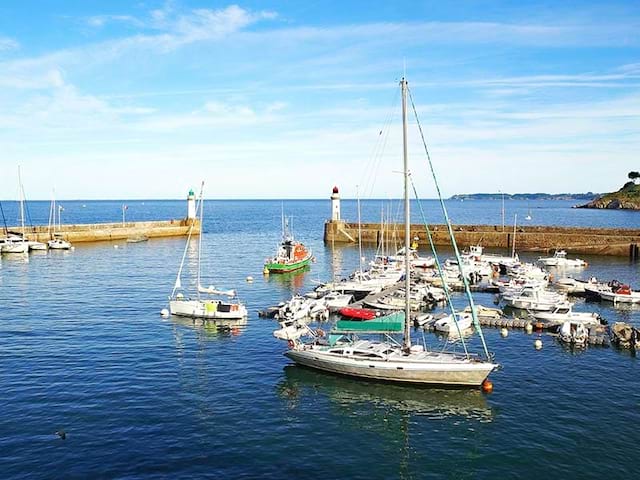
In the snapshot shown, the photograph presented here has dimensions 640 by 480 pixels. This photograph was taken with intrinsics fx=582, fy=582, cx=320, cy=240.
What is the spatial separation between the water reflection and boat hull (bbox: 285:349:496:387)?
0.42 meters

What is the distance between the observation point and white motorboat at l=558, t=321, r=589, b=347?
4031cm

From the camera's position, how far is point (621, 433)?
26.3m

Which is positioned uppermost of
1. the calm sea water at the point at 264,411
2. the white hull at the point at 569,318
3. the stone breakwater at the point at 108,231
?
the stone breakwater at the point at 108,231

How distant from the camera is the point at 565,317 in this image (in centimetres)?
4628

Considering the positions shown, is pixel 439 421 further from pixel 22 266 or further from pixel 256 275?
pixel 22 266

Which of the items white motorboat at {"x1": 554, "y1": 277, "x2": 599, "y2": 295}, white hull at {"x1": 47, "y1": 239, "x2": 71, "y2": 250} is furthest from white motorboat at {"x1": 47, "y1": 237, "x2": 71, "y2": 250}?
white motorboat at {"x1": 554, "y1": 277, "x2": 599, "y2": 295}

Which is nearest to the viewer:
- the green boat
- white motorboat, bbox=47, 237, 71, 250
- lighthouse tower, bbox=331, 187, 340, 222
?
the green boat

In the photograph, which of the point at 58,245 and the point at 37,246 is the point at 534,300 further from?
the point at 37,246

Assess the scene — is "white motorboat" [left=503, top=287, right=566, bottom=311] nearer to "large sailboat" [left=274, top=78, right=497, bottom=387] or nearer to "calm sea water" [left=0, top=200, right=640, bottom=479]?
"calm sea water" [left=0, top=200, right=640, bottom=479]

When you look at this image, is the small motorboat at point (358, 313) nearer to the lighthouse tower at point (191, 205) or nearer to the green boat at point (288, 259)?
the green boat at point (288, 259)

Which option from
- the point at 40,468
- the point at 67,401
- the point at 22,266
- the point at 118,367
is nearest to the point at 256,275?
the point at 22,266

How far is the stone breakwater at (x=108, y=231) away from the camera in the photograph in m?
104

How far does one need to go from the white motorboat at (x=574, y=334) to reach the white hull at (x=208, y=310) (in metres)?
24.2

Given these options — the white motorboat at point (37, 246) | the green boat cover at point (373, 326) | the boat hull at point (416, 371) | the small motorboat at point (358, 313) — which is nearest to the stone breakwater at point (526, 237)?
the small motorboat at point (358, 313)
